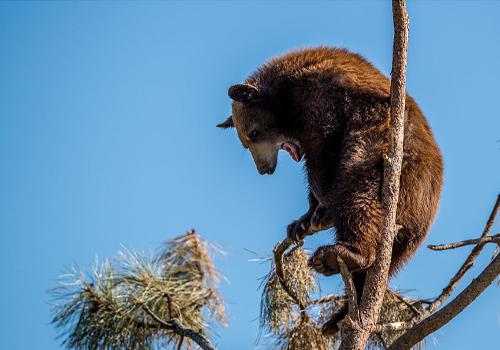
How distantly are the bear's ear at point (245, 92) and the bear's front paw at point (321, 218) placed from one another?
105 cm

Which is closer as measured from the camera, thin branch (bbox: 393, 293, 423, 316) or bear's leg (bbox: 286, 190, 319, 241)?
thin branch (bbox: 393, 293, 423, 316)

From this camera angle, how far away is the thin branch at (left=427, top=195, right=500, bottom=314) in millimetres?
4152

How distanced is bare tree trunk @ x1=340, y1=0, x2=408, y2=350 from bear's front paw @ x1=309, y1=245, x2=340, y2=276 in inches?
13.2

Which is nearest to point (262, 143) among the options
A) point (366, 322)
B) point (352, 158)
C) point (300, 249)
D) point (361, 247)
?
point (300, 249)

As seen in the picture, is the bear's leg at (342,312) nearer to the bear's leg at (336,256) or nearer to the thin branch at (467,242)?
the bear's leg at (336,256)

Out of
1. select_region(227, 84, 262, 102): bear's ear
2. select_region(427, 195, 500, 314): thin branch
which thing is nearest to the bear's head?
select_region(227, 84, 262, 102): bear's ear

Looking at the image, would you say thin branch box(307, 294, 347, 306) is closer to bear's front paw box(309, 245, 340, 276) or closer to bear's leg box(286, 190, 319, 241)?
bear's leg box(286, 190, 319, 241)

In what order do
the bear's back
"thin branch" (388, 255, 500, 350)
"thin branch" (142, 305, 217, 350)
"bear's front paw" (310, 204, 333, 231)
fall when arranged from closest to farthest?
1. "thin branch" (388, 255, 500, 350)
2. "bear's front paw" (310, 204, 333, 231)
3. the bear's back
4. "thin branch" (142, 305, 217, 350)

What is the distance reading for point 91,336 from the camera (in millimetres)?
5516

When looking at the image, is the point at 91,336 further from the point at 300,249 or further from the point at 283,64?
the point at 283,64

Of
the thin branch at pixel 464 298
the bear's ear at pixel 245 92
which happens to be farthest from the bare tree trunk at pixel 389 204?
the bear's ear at pixel 245 92

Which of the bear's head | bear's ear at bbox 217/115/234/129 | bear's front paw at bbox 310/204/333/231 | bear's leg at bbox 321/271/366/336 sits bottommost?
bear's leg at bbox 321/271/366/336

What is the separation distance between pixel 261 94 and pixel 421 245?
A: 5.46 feet

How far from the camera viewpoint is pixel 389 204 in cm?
396
